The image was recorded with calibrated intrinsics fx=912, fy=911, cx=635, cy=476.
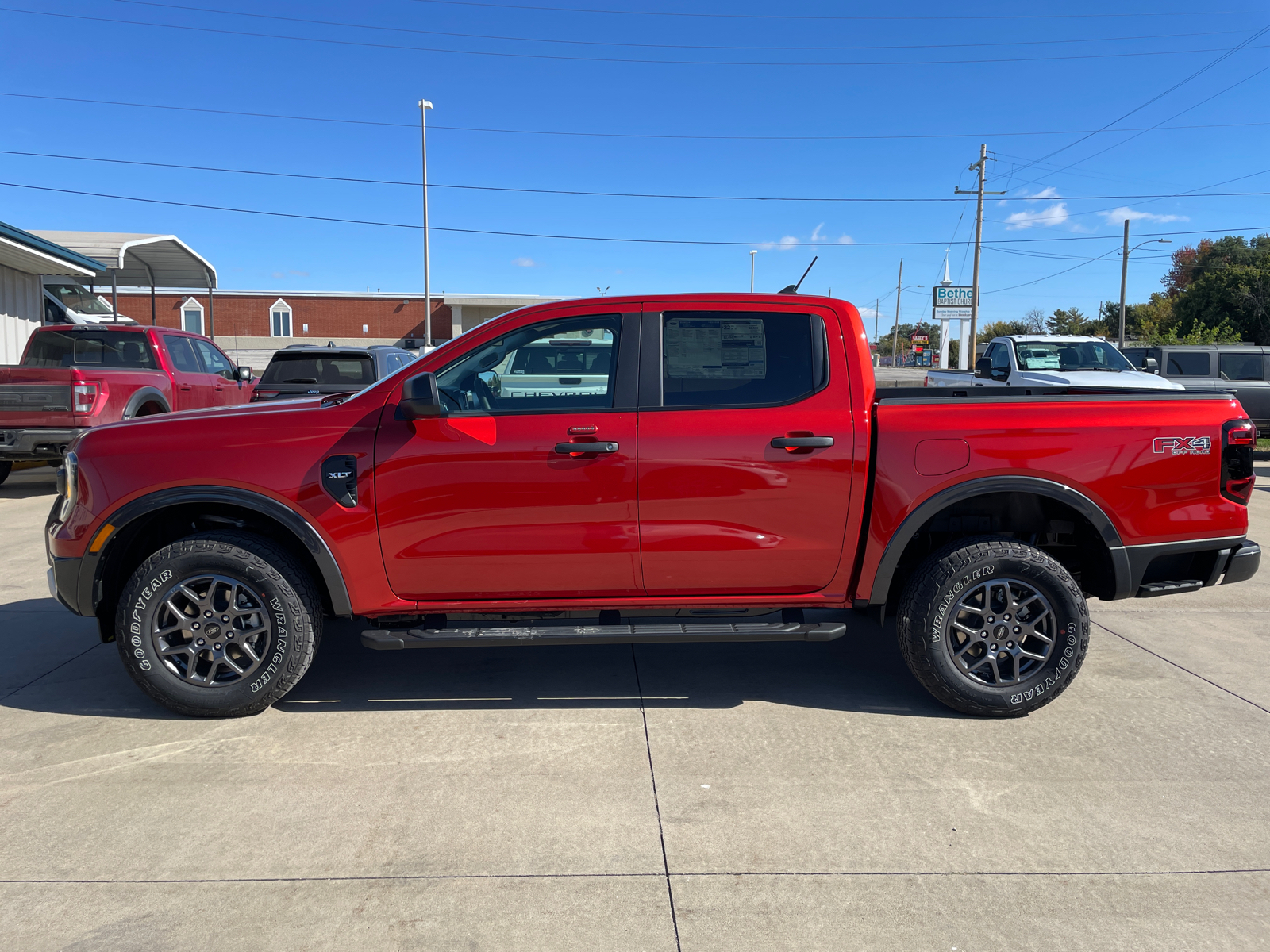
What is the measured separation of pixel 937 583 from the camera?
4137 millimetres

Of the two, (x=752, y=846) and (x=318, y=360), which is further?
(x=318, y=360)

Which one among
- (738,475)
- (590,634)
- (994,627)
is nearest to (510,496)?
(590,634)

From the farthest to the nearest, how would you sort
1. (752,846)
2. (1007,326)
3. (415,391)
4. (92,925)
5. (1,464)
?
(1007,326)
(1,464)
(415,391)
(752,846)
(92,925)

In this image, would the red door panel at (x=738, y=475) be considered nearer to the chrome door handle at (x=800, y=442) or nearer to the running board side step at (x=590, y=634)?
the chrome door handle at (x=800, y=442)

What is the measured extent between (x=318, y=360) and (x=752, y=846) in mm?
9914

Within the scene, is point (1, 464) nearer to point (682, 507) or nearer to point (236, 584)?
point (236, 584)

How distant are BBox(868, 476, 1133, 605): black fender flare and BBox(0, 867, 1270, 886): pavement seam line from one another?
144 centimetres

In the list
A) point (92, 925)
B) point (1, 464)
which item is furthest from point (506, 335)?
point (1, 464)

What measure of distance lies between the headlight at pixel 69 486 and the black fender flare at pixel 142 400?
6.64 m

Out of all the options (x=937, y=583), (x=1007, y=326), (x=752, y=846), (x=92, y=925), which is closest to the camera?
(x=92, y=925)

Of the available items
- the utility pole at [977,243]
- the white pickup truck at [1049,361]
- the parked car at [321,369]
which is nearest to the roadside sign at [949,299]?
the utility pole at [977,243]

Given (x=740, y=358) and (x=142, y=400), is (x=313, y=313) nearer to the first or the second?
(x=142, y=400)

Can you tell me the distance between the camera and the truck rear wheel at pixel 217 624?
13.3 ft

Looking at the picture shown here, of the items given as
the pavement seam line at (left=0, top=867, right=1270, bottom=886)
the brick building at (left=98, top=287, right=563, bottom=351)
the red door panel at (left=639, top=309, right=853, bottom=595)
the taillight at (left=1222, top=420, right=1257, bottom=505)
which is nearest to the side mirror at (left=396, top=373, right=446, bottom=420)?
the red door panel at (left=639, top=309, right=853, bottom=595)
